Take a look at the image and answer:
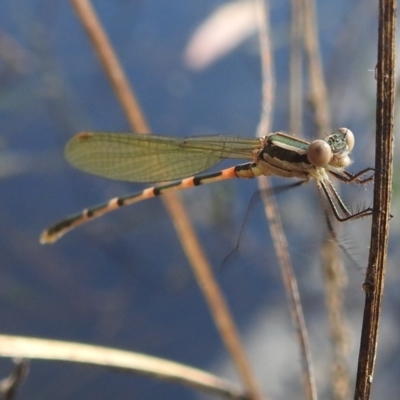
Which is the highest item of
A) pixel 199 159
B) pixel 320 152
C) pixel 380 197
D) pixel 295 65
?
pixel 295 65

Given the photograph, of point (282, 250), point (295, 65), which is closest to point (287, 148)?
point (295, 65)

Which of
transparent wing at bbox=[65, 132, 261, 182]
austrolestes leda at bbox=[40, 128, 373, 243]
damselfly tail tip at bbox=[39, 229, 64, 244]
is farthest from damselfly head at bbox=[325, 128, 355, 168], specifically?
damselfly tail tip at bbox=[39, 229, 64, 244]

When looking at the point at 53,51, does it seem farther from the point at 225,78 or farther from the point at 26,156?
the point at 225,78

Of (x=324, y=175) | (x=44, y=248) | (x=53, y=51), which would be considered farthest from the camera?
(x=53, y=51)

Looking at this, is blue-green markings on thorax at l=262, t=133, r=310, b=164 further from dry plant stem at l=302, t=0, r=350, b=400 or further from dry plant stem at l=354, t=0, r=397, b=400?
dry plant stem at l=354, t=0, r=397, b=400

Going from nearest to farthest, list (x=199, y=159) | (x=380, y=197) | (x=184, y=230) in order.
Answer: (x=380, y=197), (x=199, y=159), (x=184, y=230)

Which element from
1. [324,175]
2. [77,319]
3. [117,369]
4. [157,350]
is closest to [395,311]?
[157,350]

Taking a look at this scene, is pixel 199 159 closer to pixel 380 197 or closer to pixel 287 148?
pixel 287 148
